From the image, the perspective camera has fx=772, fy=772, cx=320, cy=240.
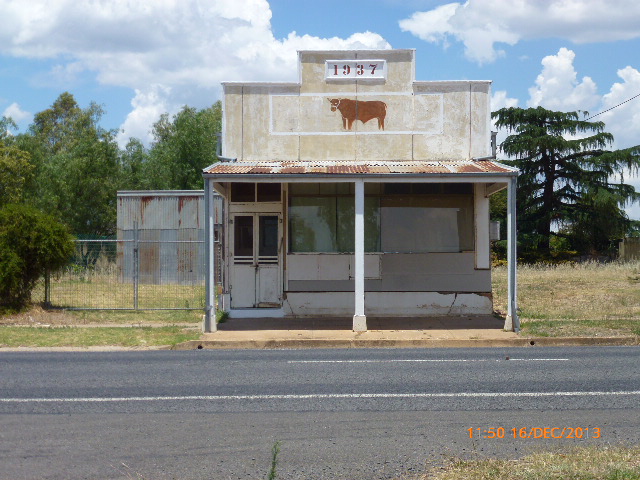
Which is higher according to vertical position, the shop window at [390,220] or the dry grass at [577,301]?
the shop window at [390,220]

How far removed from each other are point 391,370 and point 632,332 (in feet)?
21.4

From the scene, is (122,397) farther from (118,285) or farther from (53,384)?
(118,285)

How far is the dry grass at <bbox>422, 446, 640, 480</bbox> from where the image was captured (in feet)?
17.5

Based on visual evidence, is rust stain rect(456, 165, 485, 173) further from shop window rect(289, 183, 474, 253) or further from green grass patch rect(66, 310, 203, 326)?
green grass patch rect(66, 310, 203, 326)

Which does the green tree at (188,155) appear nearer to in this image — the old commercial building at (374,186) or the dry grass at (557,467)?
the old commercial building at (374,186)

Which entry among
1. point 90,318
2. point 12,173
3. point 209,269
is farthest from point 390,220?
point 12,173

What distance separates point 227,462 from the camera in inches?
235

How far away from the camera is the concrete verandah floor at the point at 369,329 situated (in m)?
14.6

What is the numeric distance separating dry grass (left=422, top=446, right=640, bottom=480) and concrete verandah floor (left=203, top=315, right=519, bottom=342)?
8.42m

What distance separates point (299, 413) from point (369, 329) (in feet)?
27.1

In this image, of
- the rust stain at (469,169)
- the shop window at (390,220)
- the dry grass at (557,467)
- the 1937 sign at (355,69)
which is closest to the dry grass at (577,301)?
the shop window at (390,220)

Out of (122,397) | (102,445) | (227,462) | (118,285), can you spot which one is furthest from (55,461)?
(118,285)

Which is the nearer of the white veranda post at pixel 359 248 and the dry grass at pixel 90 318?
the white veranda post at pixel 359 248
